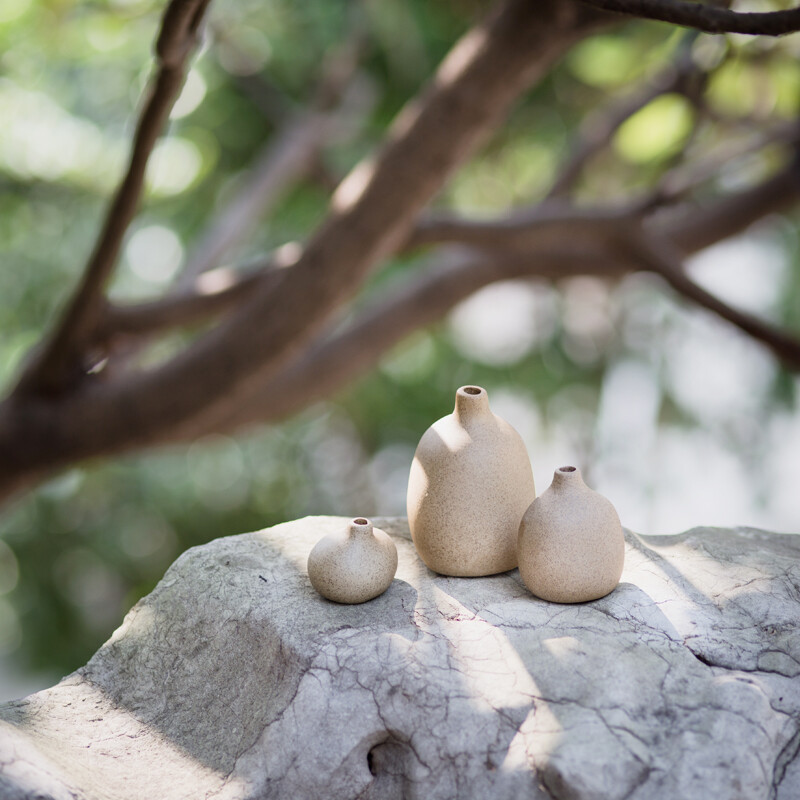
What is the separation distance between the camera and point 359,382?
4.19m

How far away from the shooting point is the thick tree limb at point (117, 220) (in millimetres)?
1092

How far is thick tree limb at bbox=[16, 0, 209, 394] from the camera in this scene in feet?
3.58

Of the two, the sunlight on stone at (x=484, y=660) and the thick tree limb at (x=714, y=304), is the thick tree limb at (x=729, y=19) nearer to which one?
the sunlight on stone at (x=484, y=660)

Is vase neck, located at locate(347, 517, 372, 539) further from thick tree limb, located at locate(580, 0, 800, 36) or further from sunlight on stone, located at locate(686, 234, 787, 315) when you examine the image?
sunlight on stone, located at locate(686, 234, 787, 315)

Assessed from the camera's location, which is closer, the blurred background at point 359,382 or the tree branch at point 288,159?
the tree branch at point 288,159

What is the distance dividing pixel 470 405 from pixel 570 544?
0.20m

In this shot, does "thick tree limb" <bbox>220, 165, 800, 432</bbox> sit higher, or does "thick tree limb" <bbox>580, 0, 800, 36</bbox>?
"thick tree limb" <bbox>580, 0, 800, 36</bbox>

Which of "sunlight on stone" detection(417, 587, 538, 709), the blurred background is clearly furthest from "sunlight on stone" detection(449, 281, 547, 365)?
"sunlight on stone" detection(417, 587, 538, 709)

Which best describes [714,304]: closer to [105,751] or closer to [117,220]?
[117,220]

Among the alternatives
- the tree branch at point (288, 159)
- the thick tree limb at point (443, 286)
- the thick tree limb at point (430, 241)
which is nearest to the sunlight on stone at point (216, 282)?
the thick tree limb at point (430, 241)

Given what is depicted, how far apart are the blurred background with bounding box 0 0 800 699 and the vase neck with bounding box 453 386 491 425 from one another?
7.63 ft

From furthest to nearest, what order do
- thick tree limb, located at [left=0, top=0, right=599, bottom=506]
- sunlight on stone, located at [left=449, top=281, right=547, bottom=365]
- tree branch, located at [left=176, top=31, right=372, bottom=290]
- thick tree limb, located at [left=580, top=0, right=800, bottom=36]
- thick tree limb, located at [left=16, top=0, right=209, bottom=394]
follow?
1. sunlight on stone, located at [left=449, top=281, right=547, bottom=365]
2. tree branch, located at [left=176, top=31, right=372, bottom=290]
3. thick tree limb, located at [left=0, top=0, right=599, bottom=506]
4. thick tree limb, located at [left=16, top=0, right=209, bottom=394]
5. thick tree limb, located at [left=580, top=0, right=800, bottom=36]

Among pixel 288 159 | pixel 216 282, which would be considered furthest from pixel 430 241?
pixel 288 159

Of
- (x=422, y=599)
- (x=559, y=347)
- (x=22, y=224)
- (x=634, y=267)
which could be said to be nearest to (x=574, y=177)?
(x=634, y=267)
